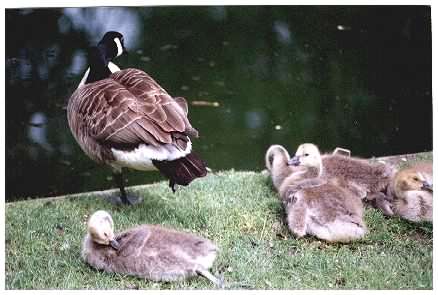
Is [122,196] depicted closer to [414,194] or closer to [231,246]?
[231,246]

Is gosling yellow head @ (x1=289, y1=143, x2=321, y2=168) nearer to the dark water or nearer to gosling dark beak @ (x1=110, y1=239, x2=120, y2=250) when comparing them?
the dark water

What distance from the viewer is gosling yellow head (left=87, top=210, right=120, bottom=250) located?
2.70m

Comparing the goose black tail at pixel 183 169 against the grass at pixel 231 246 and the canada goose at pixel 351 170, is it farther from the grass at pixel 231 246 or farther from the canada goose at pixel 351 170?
the canada goose at pixel 351 170

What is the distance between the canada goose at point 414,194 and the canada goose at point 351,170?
91mm

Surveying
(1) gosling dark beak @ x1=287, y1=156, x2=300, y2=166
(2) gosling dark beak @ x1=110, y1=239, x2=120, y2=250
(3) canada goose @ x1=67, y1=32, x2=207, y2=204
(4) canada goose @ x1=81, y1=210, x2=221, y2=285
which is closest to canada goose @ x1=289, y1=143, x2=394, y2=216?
(1) gosling dark beak @ x1=287, y1=156, x2=300, y2=166

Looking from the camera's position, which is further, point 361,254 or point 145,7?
point 145,7

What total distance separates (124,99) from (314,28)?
0.92 meters

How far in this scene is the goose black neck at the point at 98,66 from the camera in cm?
313

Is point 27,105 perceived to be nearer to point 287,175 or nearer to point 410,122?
point 287,175

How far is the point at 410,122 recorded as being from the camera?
10.1 feet

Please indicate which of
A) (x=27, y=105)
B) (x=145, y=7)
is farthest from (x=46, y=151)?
(x=145, y=7)

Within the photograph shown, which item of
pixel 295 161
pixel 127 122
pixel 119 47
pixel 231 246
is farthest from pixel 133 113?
pixel 295 161

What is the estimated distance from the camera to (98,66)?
10.3 feet

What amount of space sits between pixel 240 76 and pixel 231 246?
809mm
